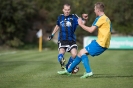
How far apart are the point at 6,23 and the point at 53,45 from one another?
19.6 ft

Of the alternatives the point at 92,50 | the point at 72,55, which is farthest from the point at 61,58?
the point at 92,50

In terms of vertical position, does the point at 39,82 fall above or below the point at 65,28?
below

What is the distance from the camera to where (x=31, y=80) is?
10.3m

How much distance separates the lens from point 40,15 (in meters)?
56.0

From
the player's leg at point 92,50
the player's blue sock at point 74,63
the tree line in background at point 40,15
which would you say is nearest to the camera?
the player's leg at point 92,50

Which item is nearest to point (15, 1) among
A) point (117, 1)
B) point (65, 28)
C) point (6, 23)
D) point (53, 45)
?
point (6, 23)

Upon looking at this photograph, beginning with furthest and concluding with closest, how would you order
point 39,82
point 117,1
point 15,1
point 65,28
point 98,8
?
1. point 117,1
2. point 15,1
3. point 65,28
4. point 98,8
5. point 39,82

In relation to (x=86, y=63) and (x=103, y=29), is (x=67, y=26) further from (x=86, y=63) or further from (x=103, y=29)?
(x=103, y=29)

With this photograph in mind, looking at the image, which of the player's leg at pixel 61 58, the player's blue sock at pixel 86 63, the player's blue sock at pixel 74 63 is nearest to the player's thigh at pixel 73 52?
the player's leg at pixel 61 58

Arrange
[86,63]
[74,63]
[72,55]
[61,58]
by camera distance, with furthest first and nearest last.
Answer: [72,55] < [61,58] < [74,63] < [86,63]

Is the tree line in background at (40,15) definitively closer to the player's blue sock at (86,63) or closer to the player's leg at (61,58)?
the player's leg at (61,58)

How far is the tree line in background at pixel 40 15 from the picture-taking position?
48406mm

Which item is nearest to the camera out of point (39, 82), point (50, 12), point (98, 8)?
point (39, 82)

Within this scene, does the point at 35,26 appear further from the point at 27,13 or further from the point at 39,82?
the point at 39,82
